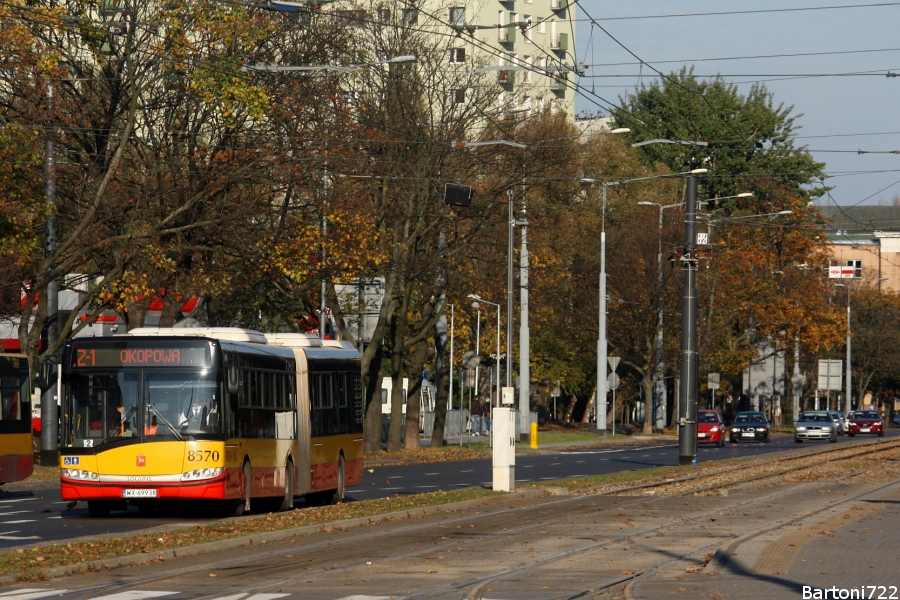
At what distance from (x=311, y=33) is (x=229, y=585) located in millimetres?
25085

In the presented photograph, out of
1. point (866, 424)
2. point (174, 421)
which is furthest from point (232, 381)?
point (866, 424)

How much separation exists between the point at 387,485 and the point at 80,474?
9839mm

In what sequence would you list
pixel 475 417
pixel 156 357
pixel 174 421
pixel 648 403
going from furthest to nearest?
pixel 648 403
pixel 475 417
pixel 156 357
pixel 174 421

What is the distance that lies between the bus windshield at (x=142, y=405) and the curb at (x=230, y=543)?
2.80 metres

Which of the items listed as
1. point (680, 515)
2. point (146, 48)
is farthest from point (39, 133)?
point (680, 515)

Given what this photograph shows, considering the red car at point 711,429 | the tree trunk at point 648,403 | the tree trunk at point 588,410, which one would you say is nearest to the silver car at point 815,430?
the red car at point 711,429

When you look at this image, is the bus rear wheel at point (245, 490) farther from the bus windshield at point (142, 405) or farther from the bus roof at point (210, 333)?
the bus roof at point (210, 333)

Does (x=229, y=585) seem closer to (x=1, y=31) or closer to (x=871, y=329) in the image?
(x=1, y=31)

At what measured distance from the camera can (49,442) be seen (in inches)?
1283

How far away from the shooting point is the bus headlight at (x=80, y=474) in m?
19.7

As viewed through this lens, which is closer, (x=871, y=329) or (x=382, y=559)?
(x=382, y=559)

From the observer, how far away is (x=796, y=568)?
12.2 metres

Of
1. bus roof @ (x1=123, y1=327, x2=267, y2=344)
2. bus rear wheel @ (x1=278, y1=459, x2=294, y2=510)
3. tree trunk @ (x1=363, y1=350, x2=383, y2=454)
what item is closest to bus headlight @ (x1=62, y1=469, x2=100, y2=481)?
bus roof @ (x1=123, y1=327, x2=267, y2=344)

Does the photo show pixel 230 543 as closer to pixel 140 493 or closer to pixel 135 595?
pixel 135 595
